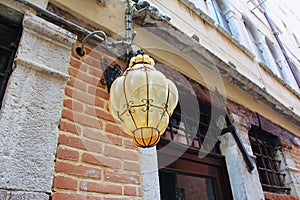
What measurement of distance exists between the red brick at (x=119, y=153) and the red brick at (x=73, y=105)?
0.31 meters

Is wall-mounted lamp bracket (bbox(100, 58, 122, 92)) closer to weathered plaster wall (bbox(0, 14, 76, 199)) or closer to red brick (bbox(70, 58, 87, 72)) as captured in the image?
red brick (bbox(70, 58, 87, 72))

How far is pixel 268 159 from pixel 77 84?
3.03 meters

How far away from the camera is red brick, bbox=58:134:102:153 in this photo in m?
1.43

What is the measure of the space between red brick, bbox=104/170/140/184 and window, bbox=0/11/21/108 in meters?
0.81

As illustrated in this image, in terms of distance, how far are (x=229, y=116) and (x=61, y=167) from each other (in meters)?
2.25

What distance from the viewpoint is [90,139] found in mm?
1562

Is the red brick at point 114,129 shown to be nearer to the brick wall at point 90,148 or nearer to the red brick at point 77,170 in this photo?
the brick wall at point 90,148

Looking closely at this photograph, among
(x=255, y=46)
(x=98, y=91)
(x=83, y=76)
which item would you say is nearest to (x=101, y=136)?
(x=98, y=91)

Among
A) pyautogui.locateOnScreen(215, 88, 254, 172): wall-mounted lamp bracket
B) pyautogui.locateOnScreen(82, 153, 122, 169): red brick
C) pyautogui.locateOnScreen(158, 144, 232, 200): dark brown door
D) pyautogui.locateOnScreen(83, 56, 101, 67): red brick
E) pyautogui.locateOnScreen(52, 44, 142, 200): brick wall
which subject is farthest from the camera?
pyautogui.locateOnScreen(215, 88, 254, 172): wall-mounted lamp bracket

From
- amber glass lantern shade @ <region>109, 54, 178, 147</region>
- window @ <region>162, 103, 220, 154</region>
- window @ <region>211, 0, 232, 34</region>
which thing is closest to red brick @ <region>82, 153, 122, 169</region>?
amber glass lantern shade @ <region>109, 54, 178, 147</region>

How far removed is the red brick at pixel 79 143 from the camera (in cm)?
143

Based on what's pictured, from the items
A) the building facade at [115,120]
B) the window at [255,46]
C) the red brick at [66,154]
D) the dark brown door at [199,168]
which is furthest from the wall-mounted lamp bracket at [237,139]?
the window at [255,46]

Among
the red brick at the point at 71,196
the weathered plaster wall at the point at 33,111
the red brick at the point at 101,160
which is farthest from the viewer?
the red brick at the point at 101,160

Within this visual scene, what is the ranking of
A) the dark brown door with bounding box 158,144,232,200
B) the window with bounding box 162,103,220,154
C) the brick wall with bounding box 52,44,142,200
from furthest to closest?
the window with bounding box 162,103,220,154 → the dark brown door with bounding box 158,144,232,200 → the brick wall with bounding box 52,44,142,200
